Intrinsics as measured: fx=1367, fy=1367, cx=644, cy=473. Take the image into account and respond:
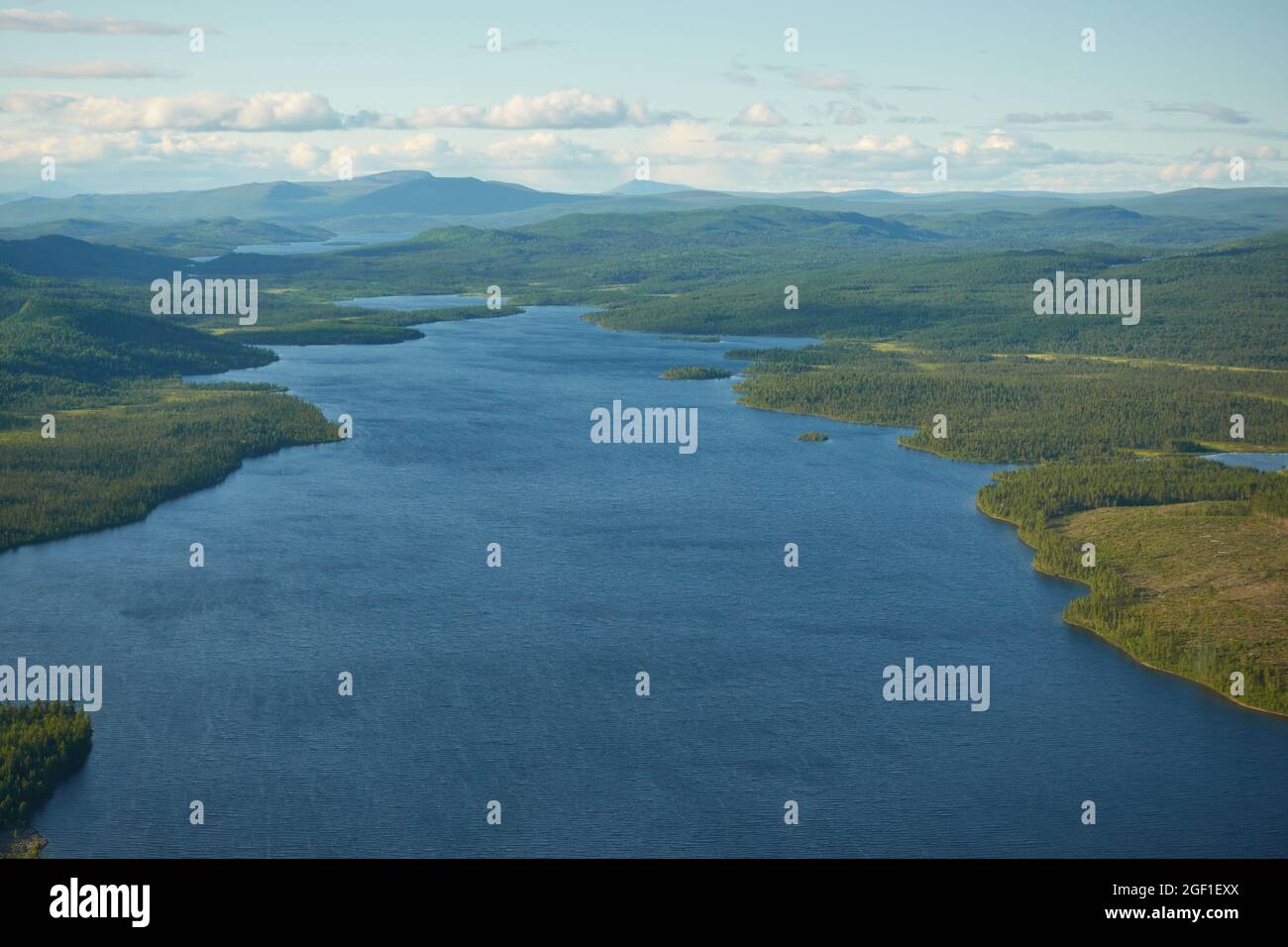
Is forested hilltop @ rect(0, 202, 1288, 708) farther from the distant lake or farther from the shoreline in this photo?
the distant lake

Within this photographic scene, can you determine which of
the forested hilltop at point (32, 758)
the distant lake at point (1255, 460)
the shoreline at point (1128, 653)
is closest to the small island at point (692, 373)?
the distant lake at point (1255, 460)

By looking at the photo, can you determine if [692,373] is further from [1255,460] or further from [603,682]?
[603,682]

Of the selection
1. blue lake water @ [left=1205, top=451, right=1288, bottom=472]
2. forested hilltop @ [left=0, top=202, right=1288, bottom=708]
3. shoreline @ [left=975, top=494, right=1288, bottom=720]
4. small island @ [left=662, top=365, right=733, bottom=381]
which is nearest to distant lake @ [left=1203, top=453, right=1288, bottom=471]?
blue lake water @ [left=1205, top=451, right=1288, bottom=472]

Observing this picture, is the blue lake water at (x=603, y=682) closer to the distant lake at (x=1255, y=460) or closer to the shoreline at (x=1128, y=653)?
the shoreline at (x=1128, y=653)

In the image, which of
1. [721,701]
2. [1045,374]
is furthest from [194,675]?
[1045,374]

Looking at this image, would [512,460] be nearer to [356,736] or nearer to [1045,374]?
[356,736]

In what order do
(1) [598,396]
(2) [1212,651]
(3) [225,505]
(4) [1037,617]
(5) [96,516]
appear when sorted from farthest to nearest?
(1) [598,396] → (3) [225,505] → (5) [96,516] → (4) [1037,617] → (2) [1212,651]

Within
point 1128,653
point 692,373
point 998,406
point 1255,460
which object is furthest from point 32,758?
point 692,373
